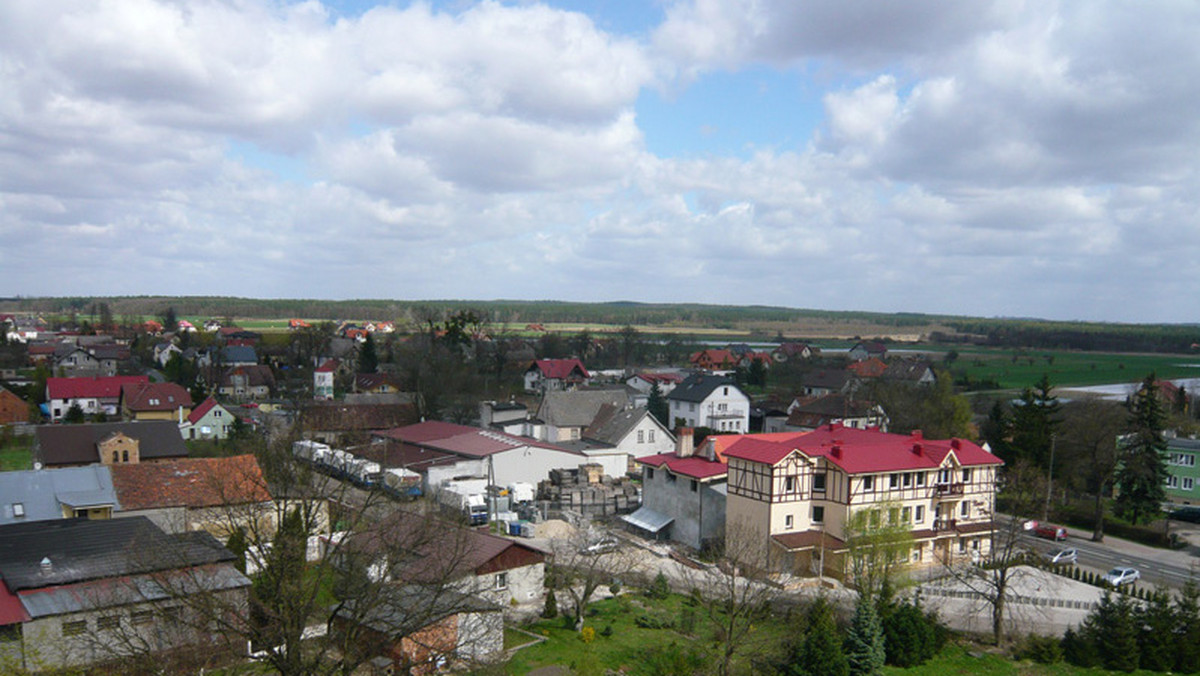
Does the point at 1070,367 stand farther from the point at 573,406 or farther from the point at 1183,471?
the point at 573,406

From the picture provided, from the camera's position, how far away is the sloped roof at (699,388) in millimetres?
60969

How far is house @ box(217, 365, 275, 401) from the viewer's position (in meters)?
76.5

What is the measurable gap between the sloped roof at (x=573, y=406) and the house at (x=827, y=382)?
95.1 ft

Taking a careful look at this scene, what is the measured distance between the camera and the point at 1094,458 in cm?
3934

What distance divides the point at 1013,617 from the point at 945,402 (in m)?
24.7

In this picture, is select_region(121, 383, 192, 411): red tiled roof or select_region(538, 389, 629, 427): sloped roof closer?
select_region(538, 389, 629, 427): sloped roof

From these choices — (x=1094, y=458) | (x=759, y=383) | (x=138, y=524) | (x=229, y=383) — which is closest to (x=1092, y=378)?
(x=759, y=383)

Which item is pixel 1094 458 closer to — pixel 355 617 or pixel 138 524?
pixel 355 617

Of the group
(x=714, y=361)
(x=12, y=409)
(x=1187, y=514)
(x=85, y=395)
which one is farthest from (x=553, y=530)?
(x=714, y=361)

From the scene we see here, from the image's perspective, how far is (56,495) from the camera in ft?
97.5

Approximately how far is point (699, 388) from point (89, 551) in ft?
152

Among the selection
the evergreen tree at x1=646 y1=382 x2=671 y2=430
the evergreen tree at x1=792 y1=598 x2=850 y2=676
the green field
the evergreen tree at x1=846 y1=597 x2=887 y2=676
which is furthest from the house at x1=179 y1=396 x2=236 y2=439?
the green field

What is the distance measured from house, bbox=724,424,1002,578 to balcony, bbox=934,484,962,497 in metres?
0.04

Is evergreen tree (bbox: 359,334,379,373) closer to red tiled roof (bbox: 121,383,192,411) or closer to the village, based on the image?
the village
